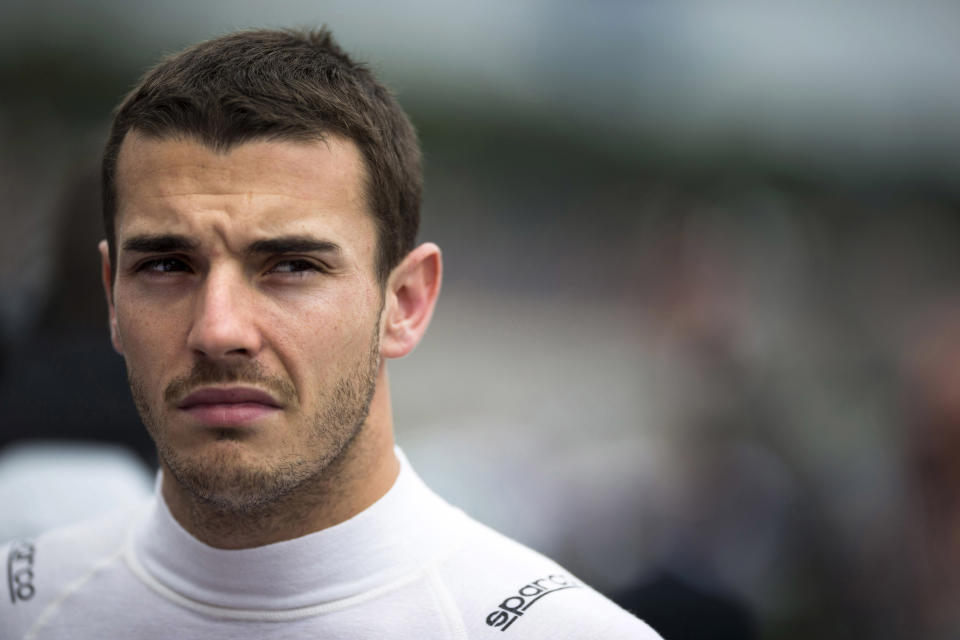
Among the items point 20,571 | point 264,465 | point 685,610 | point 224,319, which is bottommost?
point 685,610

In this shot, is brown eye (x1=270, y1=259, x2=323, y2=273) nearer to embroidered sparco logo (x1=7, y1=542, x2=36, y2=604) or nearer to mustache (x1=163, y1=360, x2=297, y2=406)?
mustache (x1=163, y1=360, x2=297, y2=406)

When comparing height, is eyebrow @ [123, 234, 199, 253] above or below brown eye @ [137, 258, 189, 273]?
above

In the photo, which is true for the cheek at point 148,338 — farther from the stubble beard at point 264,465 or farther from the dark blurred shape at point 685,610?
the dark blurred shape at point 685,610

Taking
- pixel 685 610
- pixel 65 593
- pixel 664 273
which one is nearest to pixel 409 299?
pixel 65 593

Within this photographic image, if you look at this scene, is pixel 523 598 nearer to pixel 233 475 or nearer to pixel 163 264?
pixel 233 475

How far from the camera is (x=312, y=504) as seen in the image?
5.64 feet

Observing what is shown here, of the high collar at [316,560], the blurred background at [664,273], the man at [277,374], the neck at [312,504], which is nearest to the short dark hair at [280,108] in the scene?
the man at [277,374]

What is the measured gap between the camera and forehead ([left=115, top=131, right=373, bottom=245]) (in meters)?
1.60

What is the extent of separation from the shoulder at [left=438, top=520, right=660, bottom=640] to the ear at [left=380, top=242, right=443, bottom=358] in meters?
0.40

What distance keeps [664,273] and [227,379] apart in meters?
3.76

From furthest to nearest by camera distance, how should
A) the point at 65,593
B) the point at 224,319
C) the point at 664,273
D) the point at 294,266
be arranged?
the point at 664,273 < the point at 65,593 < the point at 294,266 < the point at 224,319

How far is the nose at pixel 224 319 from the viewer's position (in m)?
1.53

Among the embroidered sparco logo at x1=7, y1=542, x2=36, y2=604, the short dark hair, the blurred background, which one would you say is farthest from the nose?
the blurred background

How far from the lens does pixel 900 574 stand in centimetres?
427
